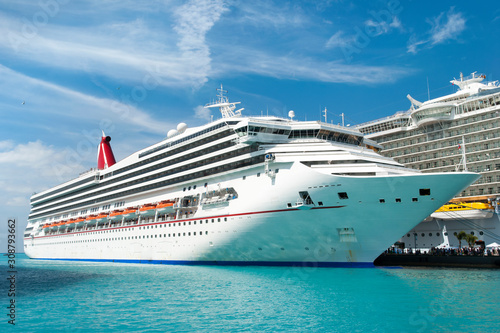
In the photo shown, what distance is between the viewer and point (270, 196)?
2523cm

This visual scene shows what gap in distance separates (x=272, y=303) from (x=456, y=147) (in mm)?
31385

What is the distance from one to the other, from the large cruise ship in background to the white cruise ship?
34.3 feet

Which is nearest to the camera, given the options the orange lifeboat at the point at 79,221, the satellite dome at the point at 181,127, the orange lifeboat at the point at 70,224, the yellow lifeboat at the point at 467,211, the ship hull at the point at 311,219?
the ship hull at the point at 311,219

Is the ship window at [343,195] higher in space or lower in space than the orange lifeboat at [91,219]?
higher

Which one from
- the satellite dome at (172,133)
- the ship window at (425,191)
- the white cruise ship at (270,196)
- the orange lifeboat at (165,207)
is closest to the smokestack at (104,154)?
the white cruise ship at (270,196)

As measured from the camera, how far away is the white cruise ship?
22672 millimetres

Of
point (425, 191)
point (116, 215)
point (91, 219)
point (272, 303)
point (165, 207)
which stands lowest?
point (272, 303)

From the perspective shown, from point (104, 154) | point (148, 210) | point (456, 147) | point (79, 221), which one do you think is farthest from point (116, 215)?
point (456, 147)

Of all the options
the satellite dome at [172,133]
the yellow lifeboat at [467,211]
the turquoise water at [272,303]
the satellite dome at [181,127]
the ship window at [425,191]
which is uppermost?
the satellite dome at [181,127]

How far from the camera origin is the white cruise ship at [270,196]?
22672mm

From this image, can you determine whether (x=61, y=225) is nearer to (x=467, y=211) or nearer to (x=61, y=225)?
(x=61, y=225)

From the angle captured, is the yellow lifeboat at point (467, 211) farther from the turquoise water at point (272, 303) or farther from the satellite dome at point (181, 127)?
the satellite dome at point (181, 127)

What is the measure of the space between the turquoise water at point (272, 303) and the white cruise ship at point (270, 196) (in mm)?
2495

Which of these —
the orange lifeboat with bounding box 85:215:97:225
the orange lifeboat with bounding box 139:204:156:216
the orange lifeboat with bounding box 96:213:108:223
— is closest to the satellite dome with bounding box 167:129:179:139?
the orange lifeboat with bounding box 139:204:156:216
